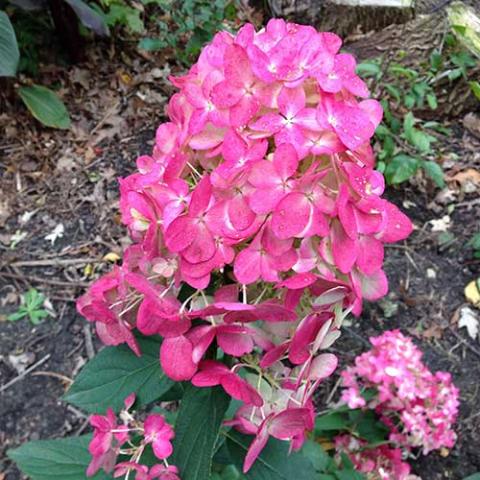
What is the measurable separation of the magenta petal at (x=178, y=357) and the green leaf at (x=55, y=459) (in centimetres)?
60

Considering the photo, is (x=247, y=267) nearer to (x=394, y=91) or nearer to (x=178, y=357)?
(x=178, y=357)

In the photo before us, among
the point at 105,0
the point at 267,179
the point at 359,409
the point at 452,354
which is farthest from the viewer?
the point at 105,0

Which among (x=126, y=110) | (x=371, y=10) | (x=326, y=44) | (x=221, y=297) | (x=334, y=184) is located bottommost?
(x=126, y=110)

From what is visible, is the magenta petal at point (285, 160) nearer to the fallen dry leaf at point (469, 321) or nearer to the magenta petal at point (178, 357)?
the magenta petal at point (178, 357)

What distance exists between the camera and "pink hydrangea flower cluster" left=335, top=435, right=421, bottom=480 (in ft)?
5.80

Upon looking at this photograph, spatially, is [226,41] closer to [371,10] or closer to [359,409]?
[359,409]

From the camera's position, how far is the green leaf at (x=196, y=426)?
959 mm

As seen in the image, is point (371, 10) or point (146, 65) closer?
point (371, 10)

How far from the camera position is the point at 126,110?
328 cm

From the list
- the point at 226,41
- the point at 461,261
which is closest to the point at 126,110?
the point at 461,261

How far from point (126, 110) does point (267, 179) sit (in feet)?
8.77

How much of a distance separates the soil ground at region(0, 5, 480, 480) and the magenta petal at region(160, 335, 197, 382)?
1.20m

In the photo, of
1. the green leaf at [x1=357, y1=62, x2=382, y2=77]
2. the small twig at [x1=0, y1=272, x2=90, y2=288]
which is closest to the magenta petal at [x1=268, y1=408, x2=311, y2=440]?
the small twig at [x1=0, y1=272, x2=90, y2=288]

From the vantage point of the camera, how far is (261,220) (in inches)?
31.2
